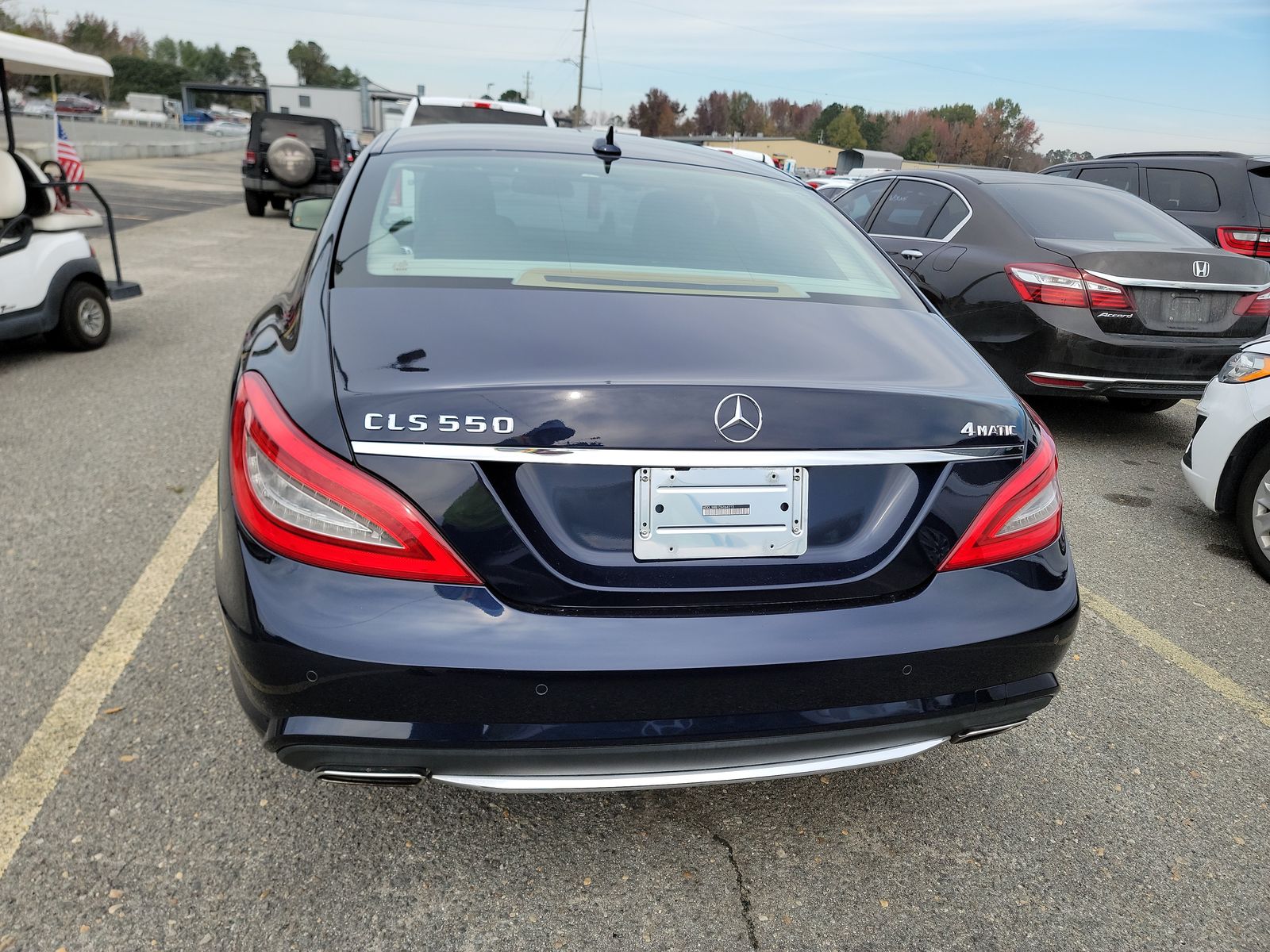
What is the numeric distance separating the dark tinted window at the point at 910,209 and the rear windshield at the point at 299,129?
14633 millimetres

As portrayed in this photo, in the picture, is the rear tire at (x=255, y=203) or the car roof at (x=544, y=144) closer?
the car roof at (x=544, y=144)

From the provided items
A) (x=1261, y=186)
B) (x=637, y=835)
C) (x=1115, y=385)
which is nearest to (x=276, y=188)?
(x=1261, y=186)

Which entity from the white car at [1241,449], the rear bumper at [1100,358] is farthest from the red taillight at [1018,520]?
the rear bumper at [1100,358]

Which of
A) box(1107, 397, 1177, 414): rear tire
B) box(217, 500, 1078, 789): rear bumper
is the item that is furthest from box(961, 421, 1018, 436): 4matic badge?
box(1107, 397, 1177, 414): rear tire

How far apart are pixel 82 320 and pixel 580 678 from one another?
6.29 m

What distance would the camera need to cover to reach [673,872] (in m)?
2.16

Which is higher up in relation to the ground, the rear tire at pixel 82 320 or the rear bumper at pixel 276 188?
the rear tire at pixel 82 320

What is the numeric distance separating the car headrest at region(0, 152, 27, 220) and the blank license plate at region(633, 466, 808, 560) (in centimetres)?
596

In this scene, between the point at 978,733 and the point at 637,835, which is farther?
the point at 637,835

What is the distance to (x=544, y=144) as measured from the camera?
9.75ft

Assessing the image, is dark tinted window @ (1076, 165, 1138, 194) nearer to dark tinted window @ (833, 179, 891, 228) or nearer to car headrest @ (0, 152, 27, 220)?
dark tinted window @ (833, 179, 891, 228)

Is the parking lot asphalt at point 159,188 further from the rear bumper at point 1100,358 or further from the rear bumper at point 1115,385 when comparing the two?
the rear bumper at point 1115,385

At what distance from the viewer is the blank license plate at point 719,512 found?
174cm

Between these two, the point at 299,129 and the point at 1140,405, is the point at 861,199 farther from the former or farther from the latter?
the point at 299,129
